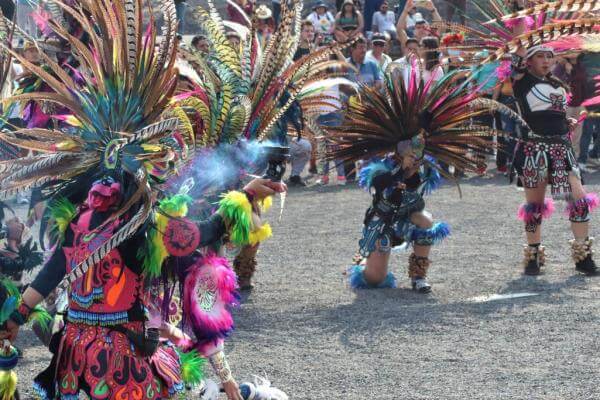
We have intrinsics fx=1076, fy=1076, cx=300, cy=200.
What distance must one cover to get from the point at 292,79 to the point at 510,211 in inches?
263

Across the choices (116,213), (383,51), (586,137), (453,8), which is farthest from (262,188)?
→ (586,137)

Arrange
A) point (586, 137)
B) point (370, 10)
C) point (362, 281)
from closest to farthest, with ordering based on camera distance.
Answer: point (362, 281), point (586, 137), point (370, 10)

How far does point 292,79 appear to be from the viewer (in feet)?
18.1

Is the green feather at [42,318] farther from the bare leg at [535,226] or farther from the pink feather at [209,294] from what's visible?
the bare leg at [535,226]

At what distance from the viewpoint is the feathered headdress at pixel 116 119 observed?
13.8 ft

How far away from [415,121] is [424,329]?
1.61 metres

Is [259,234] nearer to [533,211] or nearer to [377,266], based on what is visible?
[377,266]

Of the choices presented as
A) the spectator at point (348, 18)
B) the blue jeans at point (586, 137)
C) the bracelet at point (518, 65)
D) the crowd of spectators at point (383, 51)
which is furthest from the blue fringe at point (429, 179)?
the spectator at point (348, 18)

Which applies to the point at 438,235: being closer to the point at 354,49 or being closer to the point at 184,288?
the point at 184,288

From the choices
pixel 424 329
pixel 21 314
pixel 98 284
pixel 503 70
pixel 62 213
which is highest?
pixel 503 70

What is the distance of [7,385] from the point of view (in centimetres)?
452

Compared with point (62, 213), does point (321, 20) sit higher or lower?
higher

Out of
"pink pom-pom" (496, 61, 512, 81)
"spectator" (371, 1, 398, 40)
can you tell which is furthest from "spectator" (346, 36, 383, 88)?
"pink pom-pom" (496, 61, 512, 81)

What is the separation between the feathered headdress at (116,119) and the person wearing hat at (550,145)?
4.69 meters
